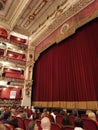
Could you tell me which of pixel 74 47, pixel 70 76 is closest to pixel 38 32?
pixel 74 47

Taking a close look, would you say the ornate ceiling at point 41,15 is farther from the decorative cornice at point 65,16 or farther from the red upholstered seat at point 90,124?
the red upholstered seat at point 90,124

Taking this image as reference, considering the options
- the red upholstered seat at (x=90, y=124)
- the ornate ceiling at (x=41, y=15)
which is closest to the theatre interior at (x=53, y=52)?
the ornate ceiling at (x=41, y=15)

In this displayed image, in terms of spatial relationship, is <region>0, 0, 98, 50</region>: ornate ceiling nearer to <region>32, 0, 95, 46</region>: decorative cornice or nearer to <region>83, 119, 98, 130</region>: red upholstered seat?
<region>32, 0, 95, 46</region>: decorative cornice

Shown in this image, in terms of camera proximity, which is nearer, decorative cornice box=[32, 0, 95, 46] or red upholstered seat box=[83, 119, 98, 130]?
red upholstered seat box=[83, 119, 98, 130]

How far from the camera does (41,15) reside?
35.5ft

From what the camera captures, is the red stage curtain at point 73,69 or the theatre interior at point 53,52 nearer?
the red stage curtain at point 73,69

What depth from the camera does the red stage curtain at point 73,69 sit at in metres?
6.34

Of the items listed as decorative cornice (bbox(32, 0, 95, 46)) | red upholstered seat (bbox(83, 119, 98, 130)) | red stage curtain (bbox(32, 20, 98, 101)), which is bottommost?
red upholstered seat (bbox(83, 119, 98, 130))

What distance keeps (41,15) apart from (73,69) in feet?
19.6

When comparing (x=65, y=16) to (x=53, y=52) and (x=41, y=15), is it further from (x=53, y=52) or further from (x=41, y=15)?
(x=41, y=15)

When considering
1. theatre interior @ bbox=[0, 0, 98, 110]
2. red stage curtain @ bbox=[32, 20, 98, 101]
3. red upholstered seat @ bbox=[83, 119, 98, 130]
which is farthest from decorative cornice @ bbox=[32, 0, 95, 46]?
red upholstered seat @ bbox=[83, 119, 98, 130]

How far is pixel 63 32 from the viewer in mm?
8359

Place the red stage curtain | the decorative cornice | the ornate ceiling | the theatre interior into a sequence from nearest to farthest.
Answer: the red stage curtain
the theatre interior
the decorative cornice
the ornate ceiling

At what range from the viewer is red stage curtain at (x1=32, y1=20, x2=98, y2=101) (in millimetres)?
6336
